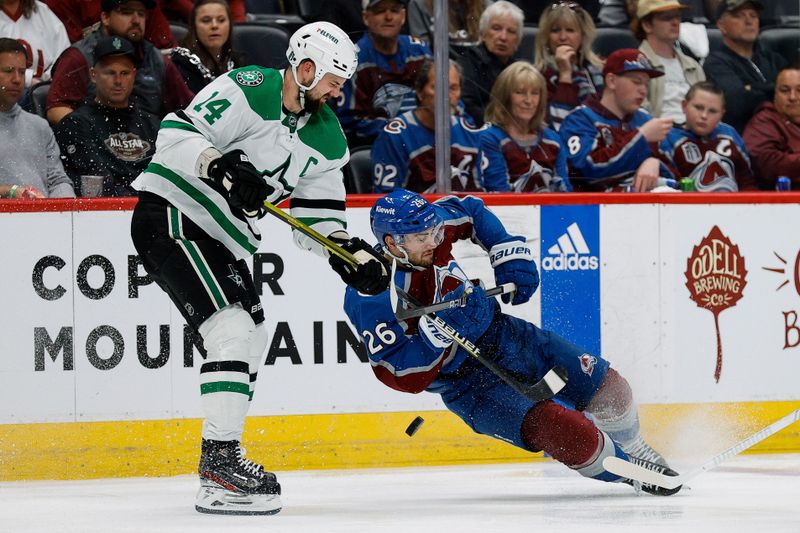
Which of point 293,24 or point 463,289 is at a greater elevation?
point 293,24

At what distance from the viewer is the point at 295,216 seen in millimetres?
4016

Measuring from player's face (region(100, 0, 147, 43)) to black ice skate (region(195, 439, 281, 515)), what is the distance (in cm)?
181

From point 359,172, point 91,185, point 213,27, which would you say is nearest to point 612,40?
point 359,172

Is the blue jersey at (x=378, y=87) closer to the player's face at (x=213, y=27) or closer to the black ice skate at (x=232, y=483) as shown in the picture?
the player's face at (x=213, y=27)

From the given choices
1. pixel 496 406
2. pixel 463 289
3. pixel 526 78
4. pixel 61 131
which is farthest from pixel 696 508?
pixel 61 131

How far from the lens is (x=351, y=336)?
478 centimetres

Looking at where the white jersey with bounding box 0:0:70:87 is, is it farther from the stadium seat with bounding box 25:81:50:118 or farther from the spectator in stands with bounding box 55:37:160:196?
the spectator in stands with bounding box 55:37:160:196

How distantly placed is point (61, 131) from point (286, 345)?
105 cm

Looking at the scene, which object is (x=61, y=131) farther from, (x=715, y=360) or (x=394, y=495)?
(x=715, y=360)

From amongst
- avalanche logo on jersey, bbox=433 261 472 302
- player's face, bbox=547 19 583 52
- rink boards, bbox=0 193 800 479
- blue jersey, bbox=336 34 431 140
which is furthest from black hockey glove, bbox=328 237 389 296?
player's face, bbox=547 19 583 52

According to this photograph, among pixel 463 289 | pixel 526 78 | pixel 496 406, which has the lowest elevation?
pixel 496 406

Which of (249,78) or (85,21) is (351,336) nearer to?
(249,78)

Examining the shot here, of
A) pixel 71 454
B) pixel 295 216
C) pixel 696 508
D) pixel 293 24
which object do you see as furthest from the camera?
pixel 293 24

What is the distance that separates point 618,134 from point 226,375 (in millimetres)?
2219
